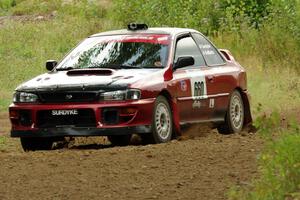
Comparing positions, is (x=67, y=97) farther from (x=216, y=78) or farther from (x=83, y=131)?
(x=216, y=78)

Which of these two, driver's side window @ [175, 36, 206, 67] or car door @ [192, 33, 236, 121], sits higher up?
driver's side window @ [175, 36, 206, 67]

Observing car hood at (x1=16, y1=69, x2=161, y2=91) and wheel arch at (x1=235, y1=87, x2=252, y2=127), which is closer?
car hood at (x1=16, y1=69, x2=161, y2=91)

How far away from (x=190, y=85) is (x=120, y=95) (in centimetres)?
160

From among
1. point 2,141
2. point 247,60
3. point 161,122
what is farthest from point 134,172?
point 247,60

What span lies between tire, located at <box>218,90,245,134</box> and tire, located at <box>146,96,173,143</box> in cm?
184

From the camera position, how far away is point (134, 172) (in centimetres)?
1036

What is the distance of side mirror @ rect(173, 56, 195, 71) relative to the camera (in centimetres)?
1451

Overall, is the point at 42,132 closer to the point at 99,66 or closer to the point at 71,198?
the point at 99,66

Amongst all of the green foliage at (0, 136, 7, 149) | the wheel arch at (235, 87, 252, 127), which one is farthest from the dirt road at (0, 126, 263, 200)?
the wheel arch at (235, 87, 252, 127)

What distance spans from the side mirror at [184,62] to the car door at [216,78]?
0.65 metres

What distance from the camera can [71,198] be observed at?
9055 millimetres

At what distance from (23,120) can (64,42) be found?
65.5 ft

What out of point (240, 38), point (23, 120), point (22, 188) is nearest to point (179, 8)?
point (240, 38)

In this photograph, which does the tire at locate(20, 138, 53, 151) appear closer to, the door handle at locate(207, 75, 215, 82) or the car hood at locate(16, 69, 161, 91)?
the car hood at locate(16, 69, 161, 91)
